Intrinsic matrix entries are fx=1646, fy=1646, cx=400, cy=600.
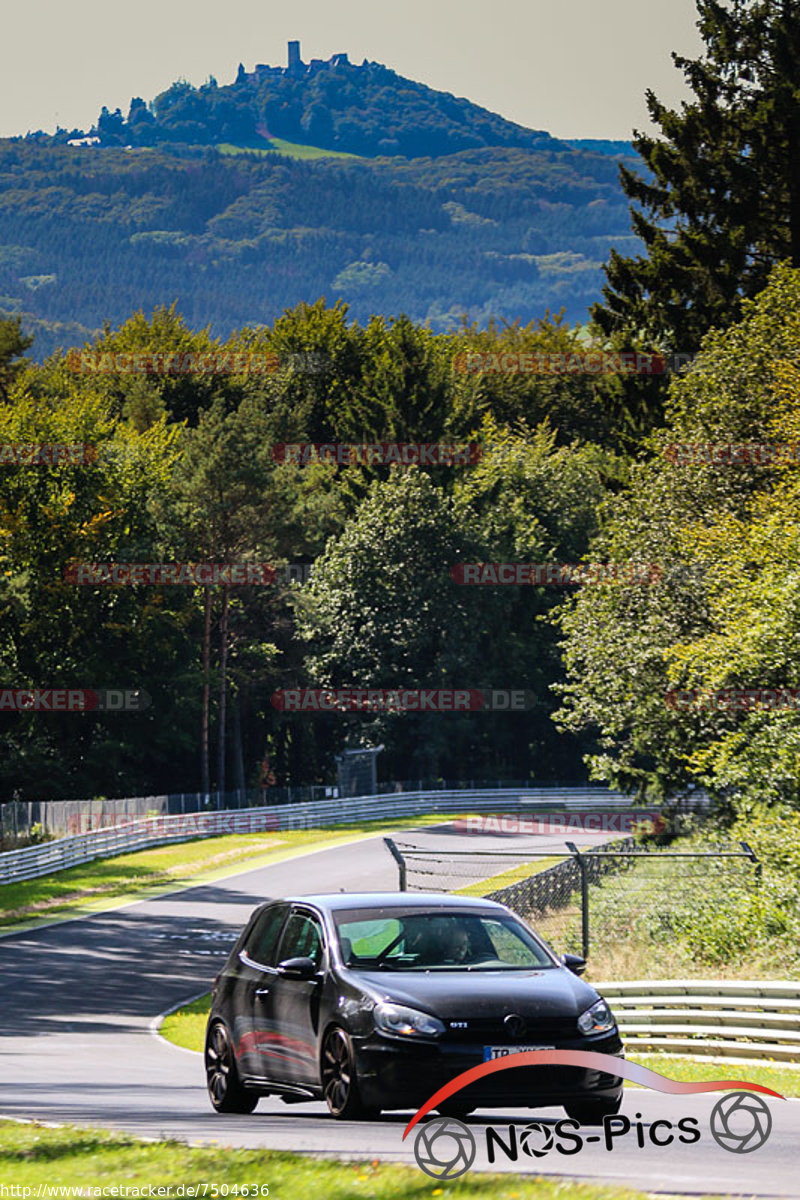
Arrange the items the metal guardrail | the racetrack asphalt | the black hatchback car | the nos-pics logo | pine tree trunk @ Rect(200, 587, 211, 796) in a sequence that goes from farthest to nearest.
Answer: pine tree trunk @ Rect(200, 587, 211, 796) → the metal guardrail → the black hatchback car → the nos-pics logo → the racetrack asphalt

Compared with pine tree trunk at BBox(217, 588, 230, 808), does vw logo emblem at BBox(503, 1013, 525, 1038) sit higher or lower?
lower

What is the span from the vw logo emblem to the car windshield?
2.83ft

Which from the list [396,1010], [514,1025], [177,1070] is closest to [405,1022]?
[396,1010]

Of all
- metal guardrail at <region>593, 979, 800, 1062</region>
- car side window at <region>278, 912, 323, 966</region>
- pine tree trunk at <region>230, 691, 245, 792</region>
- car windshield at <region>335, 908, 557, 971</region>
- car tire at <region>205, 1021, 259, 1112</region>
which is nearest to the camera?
car windshield at <region>335, 908, 557, 971</region>

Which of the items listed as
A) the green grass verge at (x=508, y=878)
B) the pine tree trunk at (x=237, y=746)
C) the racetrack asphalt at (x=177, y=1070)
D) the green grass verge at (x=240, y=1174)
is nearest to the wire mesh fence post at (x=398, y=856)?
the racetrack asphalt at (x=177, y=1070)

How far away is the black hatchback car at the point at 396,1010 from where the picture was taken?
9.96 metres

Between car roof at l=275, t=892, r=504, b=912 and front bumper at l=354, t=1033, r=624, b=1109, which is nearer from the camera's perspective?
front bumper at l=354, t=1033, r=624, b=1109

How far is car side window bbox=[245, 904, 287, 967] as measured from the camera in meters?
12.2

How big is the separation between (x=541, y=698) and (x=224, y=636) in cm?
1763

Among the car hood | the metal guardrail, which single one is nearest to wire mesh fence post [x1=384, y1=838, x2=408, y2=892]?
the metal guardrail

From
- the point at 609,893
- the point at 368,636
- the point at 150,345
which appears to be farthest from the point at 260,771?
the point at 609,893

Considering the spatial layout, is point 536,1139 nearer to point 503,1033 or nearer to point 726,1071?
point 503,1033

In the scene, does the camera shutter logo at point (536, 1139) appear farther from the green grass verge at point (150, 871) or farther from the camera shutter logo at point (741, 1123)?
the green grass verge at point (150, 871)

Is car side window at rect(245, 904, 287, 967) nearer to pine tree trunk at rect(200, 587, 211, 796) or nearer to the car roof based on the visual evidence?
the car roof
